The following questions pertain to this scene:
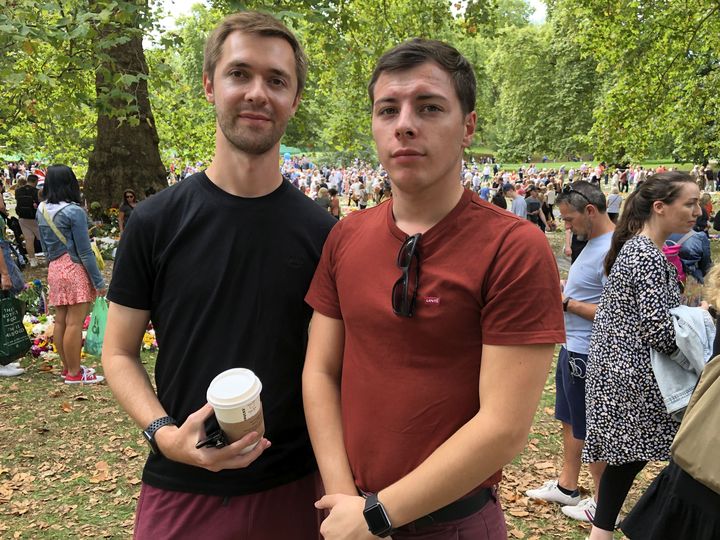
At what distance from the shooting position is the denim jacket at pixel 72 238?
5848 millimetres

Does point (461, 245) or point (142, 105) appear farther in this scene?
point (142, 105)

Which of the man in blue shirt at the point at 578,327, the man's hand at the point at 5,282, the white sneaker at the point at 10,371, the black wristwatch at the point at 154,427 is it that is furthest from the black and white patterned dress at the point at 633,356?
the white sneaker at the point at 10,371

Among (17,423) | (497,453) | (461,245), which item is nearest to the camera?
(497,453)

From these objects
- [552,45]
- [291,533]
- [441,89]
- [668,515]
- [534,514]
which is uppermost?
[552,45]

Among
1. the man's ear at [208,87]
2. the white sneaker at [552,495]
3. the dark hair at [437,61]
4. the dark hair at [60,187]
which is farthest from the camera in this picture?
the dark hair at [60,187]

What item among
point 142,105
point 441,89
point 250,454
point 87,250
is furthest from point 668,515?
point 142,105

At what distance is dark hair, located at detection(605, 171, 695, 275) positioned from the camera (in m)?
3.38

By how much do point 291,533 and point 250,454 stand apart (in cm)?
54

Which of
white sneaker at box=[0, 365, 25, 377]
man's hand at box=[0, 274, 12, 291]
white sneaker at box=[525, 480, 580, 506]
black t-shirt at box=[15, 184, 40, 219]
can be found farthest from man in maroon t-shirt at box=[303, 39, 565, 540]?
black t-shirt at box=[15, 184, 40, 219]

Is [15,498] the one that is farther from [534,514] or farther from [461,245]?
[461,245]

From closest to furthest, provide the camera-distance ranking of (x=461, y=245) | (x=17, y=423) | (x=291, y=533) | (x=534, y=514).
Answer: (x=461, y=245) < (x=291, y=533) < (x=534, y=514) < (x=17, y=423)

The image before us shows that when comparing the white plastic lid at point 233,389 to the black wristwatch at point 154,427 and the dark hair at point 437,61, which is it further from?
the dark hair at point 437,61

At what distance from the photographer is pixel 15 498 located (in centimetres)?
448

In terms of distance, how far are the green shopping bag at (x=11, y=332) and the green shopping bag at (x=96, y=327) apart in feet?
2.29
